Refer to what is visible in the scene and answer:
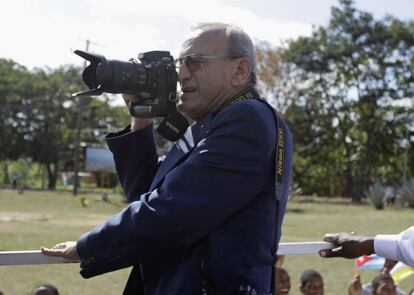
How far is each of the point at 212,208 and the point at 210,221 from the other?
0.13 ft

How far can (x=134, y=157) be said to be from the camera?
2.45 m

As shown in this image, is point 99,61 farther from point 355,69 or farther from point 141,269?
point 355,69

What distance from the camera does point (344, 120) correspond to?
4259 cm

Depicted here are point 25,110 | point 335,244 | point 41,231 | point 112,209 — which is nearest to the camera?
point 335,244

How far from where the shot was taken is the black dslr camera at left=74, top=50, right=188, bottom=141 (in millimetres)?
2047

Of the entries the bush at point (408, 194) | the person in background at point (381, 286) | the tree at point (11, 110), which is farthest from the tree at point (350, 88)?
the person in background at point (381, 286)

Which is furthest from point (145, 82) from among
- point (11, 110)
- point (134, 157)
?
point (11, 110)

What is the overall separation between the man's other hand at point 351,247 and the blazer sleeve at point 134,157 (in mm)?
858

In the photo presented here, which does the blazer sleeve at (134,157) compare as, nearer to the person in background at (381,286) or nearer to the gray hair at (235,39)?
the gray hair at (235,39)

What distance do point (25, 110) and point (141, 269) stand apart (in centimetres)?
5224


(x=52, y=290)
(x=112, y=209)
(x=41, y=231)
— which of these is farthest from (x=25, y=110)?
(x=52, y=290)

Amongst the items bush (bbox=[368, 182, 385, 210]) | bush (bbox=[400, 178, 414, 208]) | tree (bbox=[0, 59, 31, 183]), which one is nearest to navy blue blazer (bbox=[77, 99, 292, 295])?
bush (bbox=[368, 182, 385, 210])

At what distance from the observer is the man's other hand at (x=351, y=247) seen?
108 inches

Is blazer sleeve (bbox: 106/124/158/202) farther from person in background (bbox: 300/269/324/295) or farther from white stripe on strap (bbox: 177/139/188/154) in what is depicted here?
person in background (bbox: 300/269/324/295)
